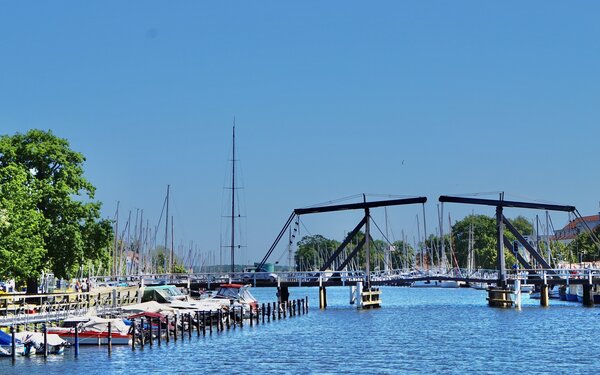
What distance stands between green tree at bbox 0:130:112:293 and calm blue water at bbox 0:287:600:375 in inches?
423

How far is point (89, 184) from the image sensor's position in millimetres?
72438

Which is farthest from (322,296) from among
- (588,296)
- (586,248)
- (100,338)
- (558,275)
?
(586,248)

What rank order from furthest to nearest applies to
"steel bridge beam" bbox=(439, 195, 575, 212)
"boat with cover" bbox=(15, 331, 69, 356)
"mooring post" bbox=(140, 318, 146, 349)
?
"steel bridge beam" bbox=(439, 195, 575, 212)
"mooring post" bbox=(140, 318, 146, 349)
"boat with cover" bbox=(15, 331, 69, 356)

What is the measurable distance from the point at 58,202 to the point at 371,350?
80.8 ft

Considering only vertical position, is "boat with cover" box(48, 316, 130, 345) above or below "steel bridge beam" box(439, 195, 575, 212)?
below

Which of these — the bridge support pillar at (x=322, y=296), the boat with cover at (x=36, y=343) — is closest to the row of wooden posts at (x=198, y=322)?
the boat with cover at (x=36, y=343)

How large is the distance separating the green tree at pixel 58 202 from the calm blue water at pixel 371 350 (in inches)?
423

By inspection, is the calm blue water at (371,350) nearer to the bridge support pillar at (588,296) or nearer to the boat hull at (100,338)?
the boat hull at (100,338)

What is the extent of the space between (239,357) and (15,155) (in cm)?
2463

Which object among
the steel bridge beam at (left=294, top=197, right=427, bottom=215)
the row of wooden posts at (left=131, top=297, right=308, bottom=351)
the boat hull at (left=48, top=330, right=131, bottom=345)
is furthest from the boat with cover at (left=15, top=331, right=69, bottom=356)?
the steel bridge beam at (left=294, top=197, right=427, bottom=215)

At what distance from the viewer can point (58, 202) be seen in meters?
69.2

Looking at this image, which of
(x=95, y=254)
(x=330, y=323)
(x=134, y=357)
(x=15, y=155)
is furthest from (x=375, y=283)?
(x=134, y=357)

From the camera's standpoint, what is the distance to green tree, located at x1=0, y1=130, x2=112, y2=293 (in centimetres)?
6862

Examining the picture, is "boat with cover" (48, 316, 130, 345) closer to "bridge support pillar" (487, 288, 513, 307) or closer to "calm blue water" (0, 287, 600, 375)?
"calm blue water" (0, 287, 600, 375)
